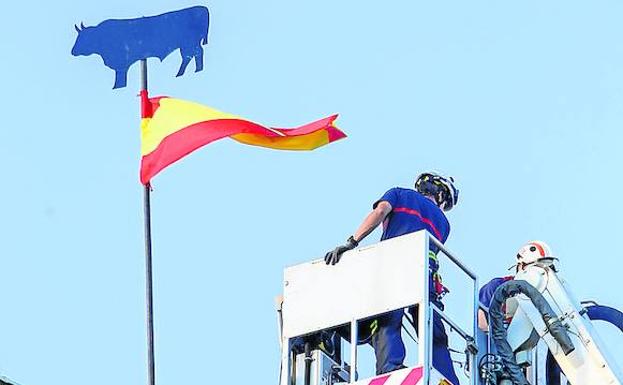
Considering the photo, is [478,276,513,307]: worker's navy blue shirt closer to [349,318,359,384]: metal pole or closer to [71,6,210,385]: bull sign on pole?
[349,318,359,384]: metal pole

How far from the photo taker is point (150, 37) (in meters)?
17.0

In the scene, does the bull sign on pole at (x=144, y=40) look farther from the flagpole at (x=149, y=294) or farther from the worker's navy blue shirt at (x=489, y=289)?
the worker's navy blue shirt at (x=489, y=289)

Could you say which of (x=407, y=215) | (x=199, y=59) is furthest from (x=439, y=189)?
(x=199, y=59)

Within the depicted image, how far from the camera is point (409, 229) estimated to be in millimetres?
15031

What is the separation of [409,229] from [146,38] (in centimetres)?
377

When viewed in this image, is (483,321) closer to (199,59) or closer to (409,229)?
(409,229)

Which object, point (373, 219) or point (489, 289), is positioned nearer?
point (373, 219)

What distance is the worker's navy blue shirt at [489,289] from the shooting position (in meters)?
16.4

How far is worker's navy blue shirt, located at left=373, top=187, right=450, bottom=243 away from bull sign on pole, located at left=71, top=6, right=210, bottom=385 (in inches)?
108

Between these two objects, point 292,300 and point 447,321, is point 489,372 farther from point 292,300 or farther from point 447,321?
point 292,300

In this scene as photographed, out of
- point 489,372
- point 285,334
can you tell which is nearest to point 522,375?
point 489,372

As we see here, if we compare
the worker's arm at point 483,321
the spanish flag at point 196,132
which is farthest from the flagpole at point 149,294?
the worker's arm at point 483,321

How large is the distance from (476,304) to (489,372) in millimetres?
607

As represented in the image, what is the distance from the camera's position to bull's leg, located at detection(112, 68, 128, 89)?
1662 cm
